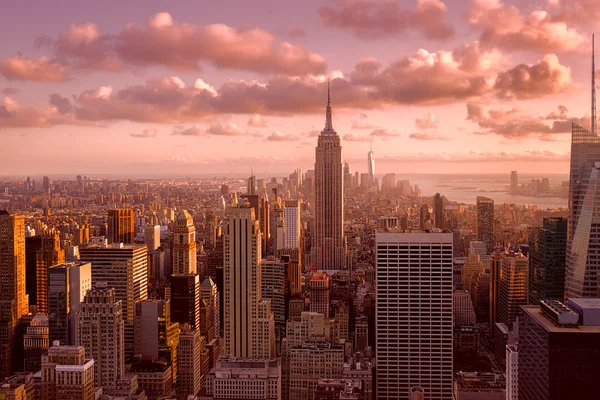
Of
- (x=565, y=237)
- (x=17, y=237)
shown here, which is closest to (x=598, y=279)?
(x=565, y=237)

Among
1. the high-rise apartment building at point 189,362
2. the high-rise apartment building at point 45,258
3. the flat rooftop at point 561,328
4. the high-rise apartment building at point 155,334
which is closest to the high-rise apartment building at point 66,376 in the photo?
the high-rise apartment building at point 189,362

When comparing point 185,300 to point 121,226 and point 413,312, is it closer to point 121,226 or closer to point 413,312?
point 121,226

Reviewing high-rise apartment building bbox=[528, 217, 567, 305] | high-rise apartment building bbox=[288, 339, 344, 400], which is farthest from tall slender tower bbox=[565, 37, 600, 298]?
high-rise apartment building bbox=[288, 339, 344, 400]

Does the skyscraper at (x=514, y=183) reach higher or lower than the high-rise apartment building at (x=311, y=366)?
higher

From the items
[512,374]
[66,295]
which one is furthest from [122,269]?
[512,374]

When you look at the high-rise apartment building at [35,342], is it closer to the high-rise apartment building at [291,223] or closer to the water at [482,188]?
the water at [482,188]
